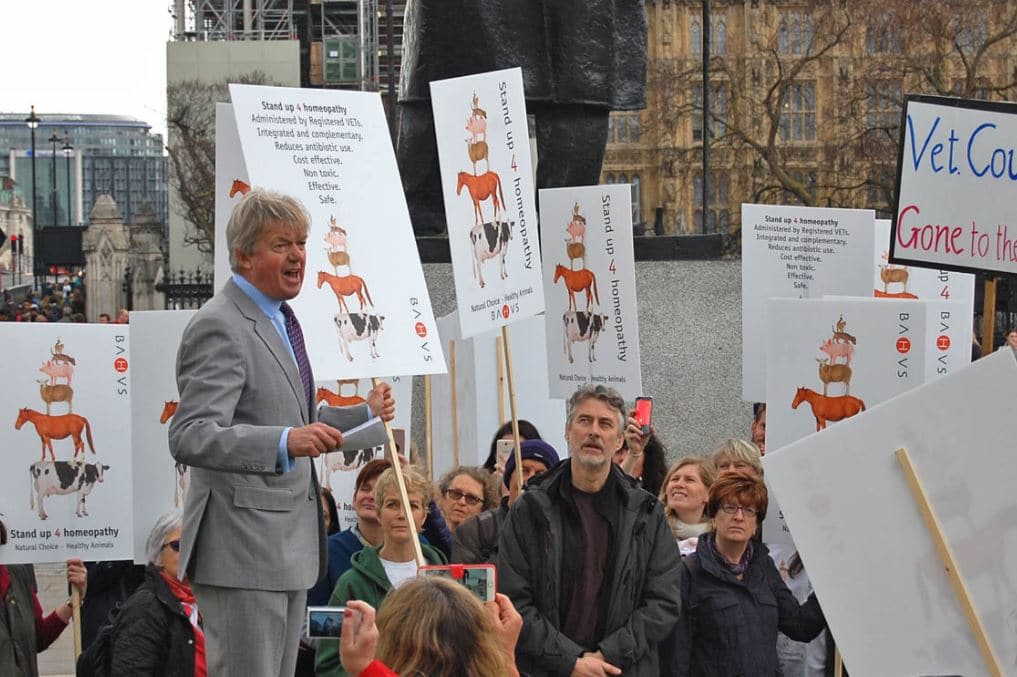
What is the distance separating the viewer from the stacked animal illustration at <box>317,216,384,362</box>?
5555mm

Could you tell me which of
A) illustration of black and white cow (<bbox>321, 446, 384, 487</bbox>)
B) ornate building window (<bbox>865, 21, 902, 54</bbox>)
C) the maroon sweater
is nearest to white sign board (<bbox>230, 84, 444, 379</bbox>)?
the maroon sweater

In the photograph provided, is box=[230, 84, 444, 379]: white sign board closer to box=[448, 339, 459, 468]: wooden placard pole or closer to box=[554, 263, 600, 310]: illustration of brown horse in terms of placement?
box=[554, 263, 600, 310]: illustration of brown horse

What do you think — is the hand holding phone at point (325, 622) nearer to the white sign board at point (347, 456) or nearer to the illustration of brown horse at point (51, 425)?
the illustration of brown horse at point (51, 425)

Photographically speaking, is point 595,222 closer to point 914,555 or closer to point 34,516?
point 34,516

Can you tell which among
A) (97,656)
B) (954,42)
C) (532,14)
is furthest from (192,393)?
(954,42)

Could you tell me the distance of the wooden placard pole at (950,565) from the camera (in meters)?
4.65

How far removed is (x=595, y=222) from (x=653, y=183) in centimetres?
5681

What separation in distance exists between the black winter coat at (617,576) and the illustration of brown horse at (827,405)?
5.30 ft

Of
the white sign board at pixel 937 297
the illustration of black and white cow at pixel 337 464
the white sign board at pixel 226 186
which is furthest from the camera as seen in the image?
the white sign board at pixel 937 297

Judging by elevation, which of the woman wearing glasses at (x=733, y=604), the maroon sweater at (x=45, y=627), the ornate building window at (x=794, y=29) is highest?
the ornate building window at (x=794, y=29)

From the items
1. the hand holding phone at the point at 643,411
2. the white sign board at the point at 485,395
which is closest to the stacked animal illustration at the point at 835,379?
the hand holding phone at the point at 643,411

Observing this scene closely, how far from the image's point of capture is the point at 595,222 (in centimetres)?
866

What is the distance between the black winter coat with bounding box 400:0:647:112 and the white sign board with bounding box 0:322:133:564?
3864 mm

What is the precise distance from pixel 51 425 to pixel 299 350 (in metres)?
2.52
